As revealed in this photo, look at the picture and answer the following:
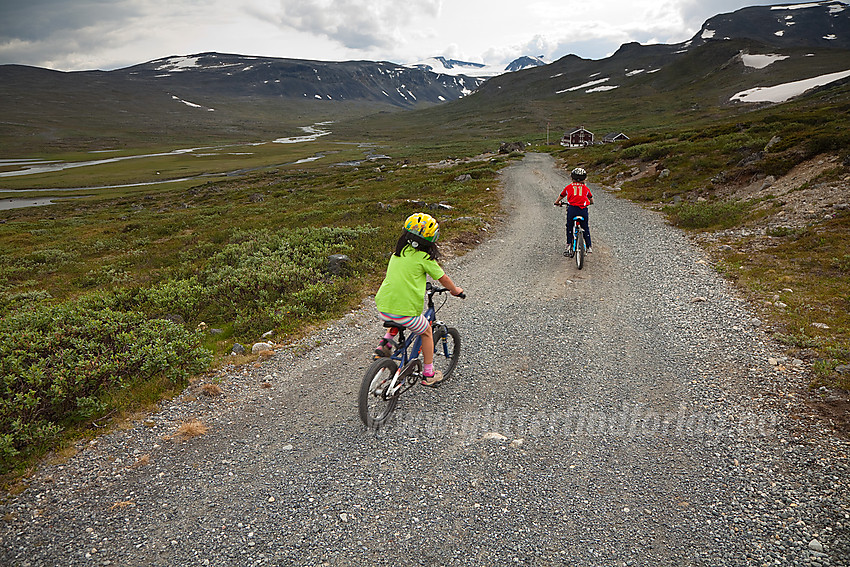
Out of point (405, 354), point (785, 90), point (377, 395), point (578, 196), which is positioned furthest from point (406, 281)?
point (785, 90)

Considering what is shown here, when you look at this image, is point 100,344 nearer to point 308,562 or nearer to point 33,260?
point 308,562

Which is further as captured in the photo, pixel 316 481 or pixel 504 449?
pixel 504 449

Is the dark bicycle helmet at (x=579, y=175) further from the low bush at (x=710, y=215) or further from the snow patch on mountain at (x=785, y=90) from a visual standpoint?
the snow patch on mountain at (x=785, y=90)

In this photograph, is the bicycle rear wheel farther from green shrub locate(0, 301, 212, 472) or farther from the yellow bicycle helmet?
green shrub locate(0, 301, 212, 472)

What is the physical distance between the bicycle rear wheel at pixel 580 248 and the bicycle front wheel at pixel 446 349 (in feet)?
25.2

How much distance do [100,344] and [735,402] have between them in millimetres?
11321

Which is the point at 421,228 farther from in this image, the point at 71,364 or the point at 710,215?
the point at 710,215

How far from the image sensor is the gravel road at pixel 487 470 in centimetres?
457

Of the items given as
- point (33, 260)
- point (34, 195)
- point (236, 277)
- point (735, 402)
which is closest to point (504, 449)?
point (735, 402)

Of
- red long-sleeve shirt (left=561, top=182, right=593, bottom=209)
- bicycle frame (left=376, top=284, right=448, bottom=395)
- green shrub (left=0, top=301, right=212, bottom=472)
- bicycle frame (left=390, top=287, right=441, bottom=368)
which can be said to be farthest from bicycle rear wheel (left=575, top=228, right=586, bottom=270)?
green shrub (left=0, top=301, right=212, bottom=472)

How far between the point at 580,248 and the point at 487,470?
10157 millimetres

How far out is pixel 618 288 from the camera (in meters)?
12.6

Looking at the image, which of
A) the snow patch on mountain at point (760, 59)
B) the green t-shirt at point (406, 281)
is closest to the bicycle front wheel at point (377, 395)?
the green t-shirt at point (406, 281)

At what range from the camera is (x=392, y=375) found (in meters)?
6.62
